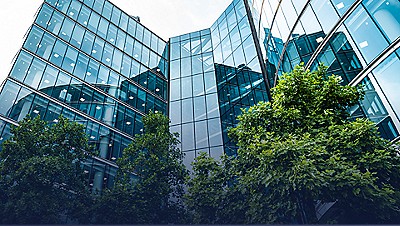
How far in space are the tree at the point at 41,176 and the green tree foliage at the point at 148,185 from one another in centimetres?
137

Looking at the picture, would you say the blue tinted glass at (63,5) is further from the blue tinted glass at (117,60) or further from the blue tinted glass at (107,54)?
the blue tinted glass at (117,60)

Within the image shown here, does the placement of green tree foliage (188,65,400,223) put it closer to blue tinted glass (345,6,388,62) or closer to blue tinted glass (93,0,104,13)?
blue tinted glass (345,6,388,62)

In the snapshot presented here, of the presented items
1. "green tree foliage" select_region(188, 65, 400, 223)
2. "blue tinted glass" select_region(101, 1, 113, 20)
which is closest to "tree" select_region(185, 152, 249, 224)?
"green tree foliage" select_region(188, 65, 400, 223)

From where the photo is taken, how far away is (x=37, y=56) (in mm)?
20609

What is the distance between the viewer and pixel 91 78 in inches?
900

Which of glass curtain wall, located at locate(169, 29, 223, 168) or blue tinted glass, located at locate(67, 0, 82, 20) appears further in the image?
blue tinted glass, located at locate(67, 0, 82, 20)

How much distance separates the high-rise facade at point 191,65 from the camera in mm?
11655

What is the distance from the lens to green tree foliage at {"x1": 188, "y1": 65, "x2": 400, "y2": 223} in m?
7.70

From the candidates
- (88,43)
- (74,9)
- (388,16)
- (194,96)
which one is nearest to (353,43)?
(388,16)

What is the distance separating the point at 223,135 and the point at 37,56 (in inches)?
547

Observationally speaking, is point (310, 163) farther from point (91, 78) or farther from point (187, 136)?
point (91, 78)

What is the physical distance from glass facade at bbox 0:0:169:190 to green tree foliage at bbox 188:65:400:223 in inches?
491

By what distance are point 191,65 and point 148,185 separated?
15369 mm

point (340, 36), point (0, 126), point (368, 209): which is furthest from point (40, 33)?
point (368, 209)
